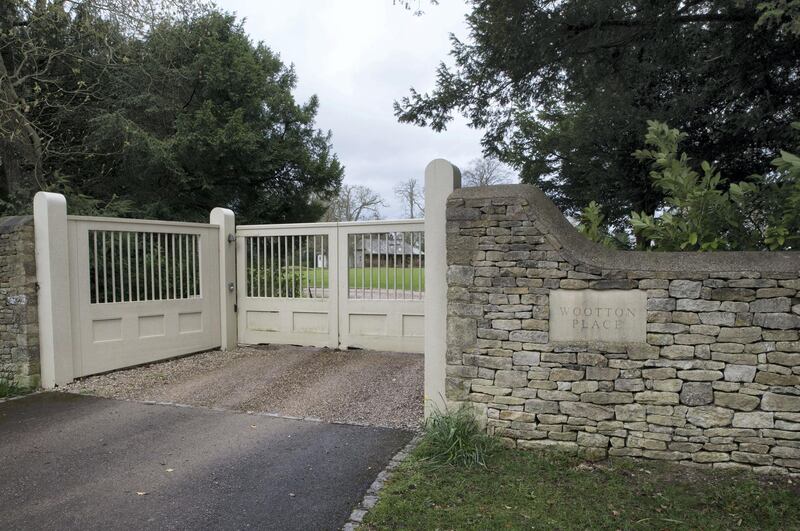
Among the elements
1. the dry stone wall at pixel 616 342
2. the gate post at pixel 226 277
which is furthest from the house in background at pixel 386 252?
the dry stone wall at pixel 616 342

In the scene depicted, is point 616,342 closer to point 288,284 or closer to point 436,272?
point 436,272

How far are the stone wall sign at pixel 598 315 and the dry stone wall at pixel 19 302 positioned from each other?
5.43 metres

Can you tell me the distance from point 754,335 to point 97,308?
6483 millimetres

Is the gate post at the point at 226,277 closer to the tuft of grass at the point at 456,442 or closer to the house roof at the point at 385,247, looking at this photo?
the house roof at the point at 385,247

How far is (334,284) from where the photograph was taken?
702 cm

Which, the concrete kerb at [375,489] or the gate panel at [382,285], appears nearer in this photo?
the concrete kerb at [375,489]

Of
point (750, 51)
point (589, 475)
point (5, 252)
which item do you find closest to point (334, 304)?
point (5, 252)

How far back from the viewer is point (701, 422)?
3.58 m

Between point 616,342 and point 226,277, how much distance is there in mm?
5569

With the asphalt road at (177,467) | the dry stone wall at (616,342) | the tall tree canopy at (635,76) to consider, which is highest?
the tall tree canopy at (635,76)

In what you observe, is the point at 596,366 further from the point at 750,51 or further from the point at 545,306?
the point at 750,51

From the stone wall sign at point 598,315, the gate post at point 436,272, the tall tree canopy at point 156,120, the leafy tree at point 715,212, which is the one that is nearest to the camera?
the stone wall sign at point 598,315

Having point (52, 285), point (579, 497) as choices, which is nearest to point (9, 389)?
point (52, 285)

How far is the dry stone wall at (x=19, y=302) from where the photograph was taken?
5.49 m
